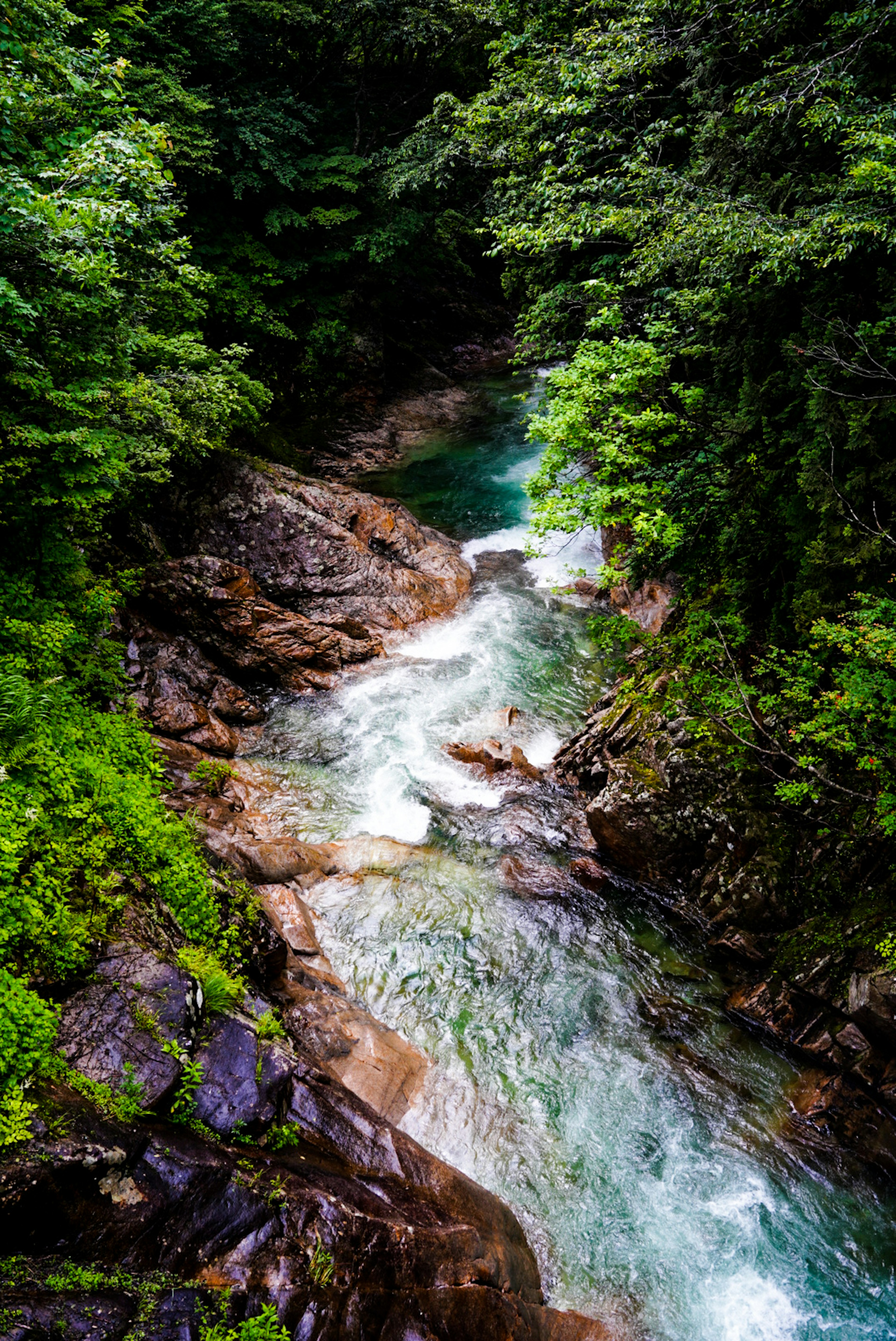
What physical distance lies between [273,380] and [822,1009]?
2226cm

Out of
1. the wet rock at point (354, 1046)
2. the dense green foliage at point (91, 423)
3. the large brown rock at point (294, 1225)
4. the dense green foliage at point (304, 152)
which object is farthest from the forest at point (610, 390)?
the dense green foliage at point (304, 152)

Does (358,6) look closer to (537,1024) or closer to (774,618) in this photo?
(774,618)

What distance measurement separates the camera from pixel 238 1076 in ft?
14.4

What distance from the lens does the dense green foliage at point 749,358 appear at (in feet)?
19.5

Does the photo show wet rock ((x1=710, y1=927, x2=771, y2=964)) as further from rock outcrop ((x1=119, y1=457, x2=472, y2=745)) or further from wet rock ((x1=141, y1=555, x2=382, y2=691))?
wet rock ((x1=141, y1=555, x2=382, y2=691))

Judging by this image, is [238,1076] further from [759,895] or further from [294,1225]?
[759,895]

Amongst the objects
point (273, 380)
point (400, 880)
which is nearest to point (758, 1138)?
point (400, 880)

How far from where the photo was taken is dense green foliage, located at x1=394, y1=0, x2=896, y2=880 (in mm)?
5949

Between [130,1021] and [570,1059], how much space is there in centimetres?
482

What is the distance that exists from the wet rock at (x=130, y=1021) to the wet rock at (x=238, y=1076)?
0.73 ft

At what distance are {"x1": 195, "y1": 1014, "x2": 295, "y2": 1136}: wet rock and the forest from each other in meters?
0.84

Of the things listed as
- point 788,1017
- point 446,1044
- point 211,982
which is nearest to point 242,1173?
point 211,982

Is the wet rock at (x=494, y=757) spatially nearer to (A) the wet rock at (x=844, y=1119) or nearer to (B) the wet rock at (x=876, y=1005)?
(B) the wet rock at (x=876, y=1005)

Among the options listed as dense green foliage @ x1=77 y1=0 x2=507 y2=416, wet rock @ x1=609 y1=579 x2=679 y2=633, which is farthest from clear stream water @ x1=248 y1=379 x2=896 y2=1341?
dense green foliage @ x1=77 y1=0 x2=507 y2=416
